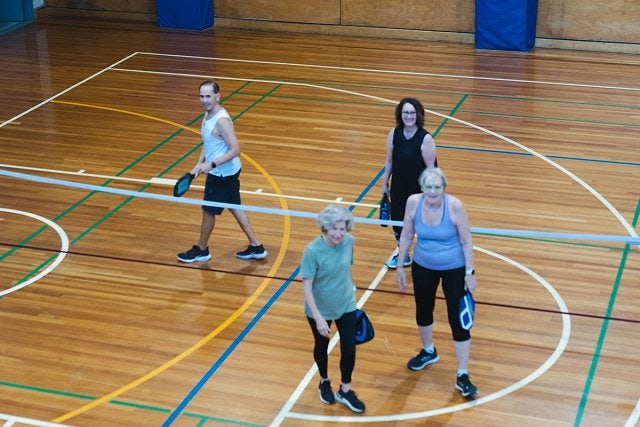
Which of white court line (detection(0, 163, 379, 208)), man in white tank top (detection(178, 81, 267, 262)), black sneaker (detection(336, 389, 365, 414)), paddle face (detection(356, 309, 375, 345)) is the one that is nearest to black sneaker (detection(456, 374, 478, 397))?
black sneaker (detection(336, 389, 365, 414))

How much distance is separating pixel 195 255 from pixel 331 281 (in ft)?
10.6

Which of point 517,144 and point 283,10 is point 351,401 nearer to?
point 517,144

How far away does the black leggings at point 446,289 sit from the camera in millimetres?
7027

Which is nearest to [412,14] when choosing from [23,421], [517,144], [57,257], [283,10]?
[283,10]

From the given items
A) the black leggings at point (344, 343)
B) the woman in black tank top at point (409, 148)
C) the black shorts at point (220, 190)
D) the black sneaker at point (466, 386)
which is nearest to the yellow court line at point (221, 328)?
the black shorts at point (220, 190)

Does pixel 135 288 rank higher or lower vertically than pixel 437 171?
lower

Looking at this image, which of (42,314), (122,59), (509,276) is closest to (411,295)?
(509,276)

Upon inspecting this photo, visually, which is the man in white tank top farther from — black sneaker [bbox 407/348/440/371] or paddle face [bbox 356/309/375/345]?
paddle face [bbox 356/309/375/345]

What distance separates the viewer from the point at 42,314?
8.70 m

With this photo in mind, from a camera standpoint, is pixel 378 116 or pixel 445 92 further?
pixel 445 92

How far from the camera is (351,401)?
7.22 m

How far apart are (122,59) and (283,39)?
303 cm

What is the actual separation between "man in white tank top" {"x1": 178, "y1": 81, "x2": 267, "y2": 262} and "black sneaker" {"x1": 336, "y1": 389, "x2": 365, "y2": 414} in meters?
2.61

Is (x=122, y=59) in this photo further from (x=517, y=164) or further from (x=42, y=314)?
(x=42, y=314)
